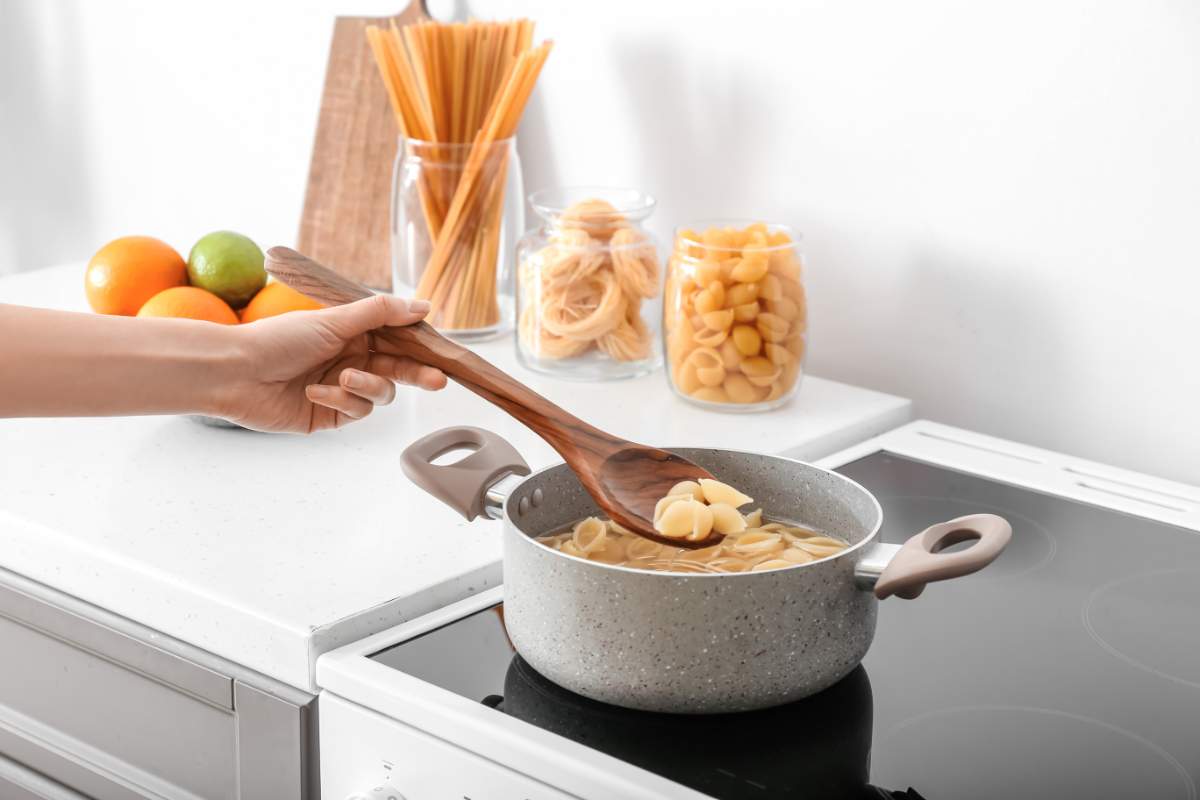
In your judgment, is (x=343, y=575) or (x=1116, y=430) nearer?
(x=343, y=575)

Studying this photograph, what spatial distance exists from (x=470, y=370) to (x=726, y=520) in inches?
8.5

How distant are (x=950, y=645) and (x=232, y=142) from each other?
1.41 meters

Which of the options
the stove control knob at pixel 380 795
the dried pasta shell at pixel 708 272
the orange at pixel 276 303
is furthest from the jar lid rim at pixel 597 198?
the stove control knob at pixel 380 795

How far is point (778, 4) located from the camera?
1.33 m

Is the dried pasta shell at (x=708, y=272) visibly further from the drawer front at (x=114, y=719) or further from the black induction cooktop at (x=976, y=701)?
the drawer front at (x=114, y=719)

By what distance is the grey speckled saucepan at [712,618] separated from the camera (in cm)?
70

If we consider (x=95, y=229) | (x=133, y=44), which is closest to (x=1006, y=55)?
(x=133, y=44)

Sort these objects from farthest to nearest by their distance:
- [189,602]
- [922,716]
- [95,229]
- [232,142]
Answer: [95,229], [232,142], [189,602], [922,716]

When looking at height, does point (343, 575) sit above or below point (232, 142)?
below

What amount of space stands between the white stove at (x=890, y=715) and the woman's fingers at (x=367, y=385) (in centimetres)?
17

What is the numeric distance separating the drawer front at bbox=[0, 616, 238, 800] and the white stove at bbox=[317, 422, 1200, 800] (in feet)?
0.36

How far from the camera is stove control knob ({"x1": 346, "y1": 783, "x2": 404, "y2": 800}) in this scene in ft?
2.57

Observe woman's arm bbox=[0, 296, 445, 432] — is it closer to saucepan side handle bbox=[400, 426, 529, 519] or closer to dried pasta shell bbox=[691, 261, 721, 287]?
saucepan side handle bbox=[400, 426, 529, 519]

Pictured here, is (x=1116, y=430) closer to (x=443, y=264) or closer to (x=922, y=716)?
(x=922, y=716)
